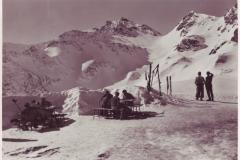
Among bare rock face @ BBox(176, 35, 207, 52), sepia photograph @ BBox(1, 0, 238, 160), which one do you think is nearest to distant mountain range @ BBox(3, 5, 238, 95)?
bare rock face @ BBox(176, 35, 207, 52)

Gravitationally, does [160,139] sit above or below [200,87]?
below

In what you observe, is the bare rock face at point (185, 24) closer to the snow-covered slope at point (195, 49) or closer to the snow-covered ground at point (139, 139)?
the snow-covered slope at point (195, 49)

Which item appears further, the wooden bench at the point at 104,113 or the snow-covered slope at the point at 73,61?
the snow-covered slope at the point at 73,61

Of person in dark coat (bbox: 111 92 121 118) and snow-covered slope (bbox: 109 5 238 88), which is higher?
snow-covered slope (bbox: 109 5 238 88)

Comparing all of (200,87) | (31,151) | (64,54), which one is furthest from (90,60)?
(31,151)

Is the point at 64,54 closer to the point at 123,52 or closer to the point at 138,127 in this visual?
the point at 123,52

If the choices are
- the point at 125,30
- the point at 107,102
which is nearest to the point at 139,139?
the point at 107,102

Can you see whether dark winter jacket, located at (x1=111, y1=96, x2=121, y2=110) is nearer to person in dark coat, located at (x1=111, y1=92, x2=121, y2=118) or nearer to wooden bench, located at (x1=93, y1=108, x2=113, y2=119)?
person in dark coat, located at (x1=111, y1=92, x2=121, y2=118)

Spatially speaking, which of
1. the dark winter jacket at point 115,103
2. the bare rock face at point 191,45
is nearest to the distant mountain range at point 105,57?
the bare rock face at point 191,45
